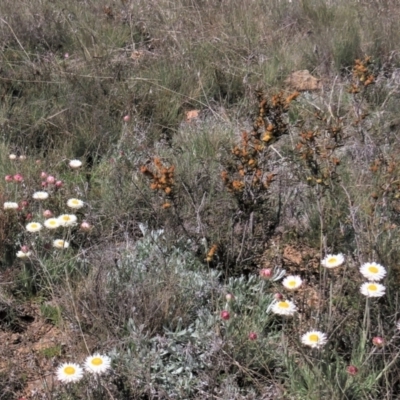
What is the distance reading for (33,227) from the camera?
288 centimetres

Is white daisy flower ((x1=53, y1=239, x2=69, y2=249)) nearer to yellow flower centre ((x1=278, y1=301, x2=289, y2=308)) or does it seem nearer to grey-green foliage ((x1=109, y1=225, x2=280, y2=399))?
grey-green foliage ((x1=109, y1=225, x2=280, y2=399))

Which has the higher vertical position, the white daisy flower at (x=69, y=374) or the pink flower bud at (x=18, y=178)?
the pink flower bud at (x=18, y=178)

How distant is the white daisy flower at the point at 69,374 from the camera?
2074 mm

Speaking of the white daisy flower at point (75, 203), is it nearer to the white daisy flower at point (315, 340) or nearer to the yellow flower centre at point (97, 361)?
the yellow flower centre at point (97, 361)

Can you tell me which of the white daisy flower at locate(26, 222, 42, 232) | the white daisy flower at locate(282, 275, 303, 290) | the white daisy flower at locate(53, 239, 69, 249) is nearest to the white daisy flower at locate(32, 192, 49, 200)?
the white daisy flower at locate(26, 222, 42, 232)

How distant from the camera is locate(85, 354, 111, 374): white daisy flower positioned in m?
2.10

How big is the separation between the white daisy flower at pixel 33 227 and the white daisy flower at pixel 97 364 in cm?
91

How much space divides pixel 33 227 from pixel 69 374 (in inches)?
38.1

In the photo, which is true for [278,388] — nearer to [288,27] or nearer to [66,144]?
[66,144]

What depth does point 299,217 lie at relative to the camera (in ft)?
10.5

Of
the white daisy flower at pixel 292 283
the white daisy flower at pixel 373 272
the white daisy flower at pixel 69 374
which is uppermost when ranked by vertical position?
the white daisy flower at pixel 373 272

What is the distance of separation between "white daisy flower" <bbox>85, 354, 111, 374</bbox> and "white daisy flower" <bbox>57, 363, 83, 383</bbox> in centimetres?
3

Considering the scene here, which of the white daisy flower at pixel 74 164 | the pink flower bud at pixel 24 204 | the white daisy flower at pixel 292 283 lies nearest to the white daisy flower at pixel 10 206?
the pink flower bud at pixel 24 204

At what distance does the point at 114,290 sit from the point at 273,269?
0.73 m
